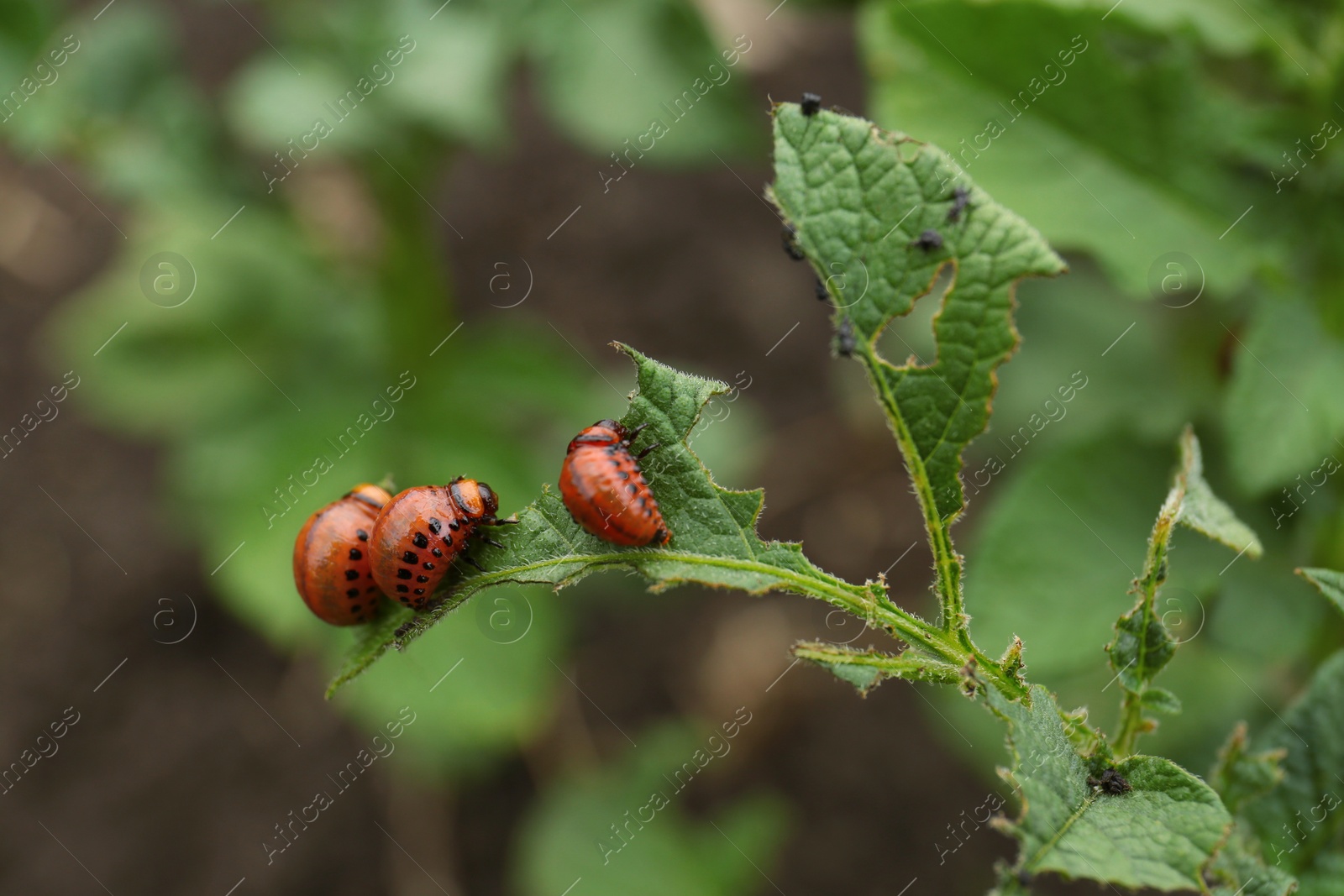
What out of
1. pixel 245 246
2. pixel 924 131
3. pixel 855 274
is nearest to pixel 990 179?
pixel 924 131

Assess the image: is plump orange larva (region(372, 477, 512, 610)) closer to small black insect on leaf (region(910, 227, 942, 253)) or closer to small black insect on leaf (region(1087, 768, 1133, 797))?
small black insect on leaf (region(910, 227, 942, 253))

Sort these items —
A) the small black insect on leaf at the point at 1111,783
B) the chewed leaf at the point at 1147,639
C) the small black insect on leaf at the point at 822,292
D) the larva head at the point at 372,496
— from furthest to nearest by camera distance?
the larva head at the point at 372,496 < the small black insect on leaf at the point at 822,292 < the chewed leaf at the point at 1147,639 < the small black insect on leaf at the point at 1111,783

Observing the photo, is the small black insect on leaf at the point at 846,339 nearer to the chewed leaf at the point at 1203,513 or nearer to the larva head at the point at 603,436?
the larva head at the point at 603,436

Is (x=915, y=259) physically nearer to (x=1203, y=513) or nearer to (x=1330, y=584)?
(x=1203, y=513)

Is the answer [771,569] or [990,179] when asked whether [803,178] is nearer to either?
[771,569]

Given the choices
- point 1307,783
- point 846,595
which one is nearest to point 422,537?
point 846,595

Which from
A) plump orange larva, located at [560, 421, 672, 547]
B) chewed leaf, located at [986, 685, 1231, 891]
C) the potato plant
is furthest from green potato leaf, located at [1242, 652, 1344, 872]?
plump orange larva, located at [560, 421, 672, 547]

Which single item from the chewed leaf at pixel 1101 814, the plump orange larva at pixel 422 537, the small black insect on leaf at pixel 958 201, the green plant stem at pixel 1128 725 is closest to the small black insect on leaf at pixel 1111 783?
the chewed leaf at pixel 1101 814

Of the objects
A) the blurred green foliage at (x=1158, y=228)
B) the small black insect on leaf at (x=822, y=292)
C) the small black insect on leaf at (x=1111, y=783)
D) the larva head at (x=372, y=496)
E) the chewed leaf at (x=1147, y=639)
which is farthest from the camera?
the blurred green foliage at (x=1158, y=228)
